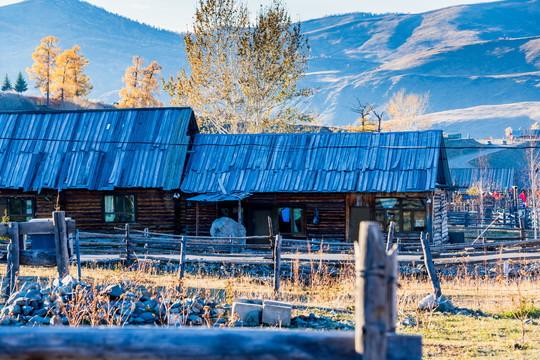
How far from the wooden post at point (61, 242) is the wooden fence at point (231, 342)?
7.99 m

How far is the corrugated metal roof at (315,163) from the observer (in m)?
25.5

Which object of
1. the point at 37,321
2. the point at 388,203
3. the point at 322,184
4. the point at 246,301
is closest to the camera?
the point at 37,321

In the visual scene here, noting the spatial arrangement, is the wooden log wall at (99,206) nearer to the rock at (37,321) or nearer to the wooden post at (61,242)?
the wooden post at (61,242)

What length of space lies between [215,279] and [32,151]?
1518 centimetres

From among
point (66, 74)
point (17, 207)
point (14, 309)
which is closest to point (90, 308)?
point (14, 309)

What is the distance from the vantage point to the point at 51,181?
1048 inches

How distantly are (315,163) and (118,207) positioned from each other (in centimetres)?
987

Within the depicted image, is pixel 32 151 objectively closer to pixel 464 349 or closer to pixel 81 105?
pixel 464 349

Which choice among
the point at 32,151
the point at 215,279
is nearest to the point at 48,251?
the point at 215,279

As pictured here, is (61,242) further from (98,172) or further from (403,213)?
(403,213)

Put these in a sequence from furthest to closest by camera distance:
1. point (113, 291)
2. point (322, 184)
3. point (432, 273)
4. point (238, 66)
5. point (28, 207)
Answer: point (238, 66)
point (28, 207)
point (322, 184)
point (432, 273)
point (113, 291)

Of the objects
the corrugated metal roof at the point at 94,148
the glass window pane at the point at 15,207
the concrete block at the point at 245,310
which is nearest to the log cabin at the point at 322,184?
the corrugated metal roof at the point at 94,148

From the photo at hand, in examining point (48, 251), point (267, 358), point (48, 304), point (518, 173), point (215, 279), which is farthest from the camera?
point (518, 173)

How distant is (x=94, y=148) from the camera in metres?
28.0
